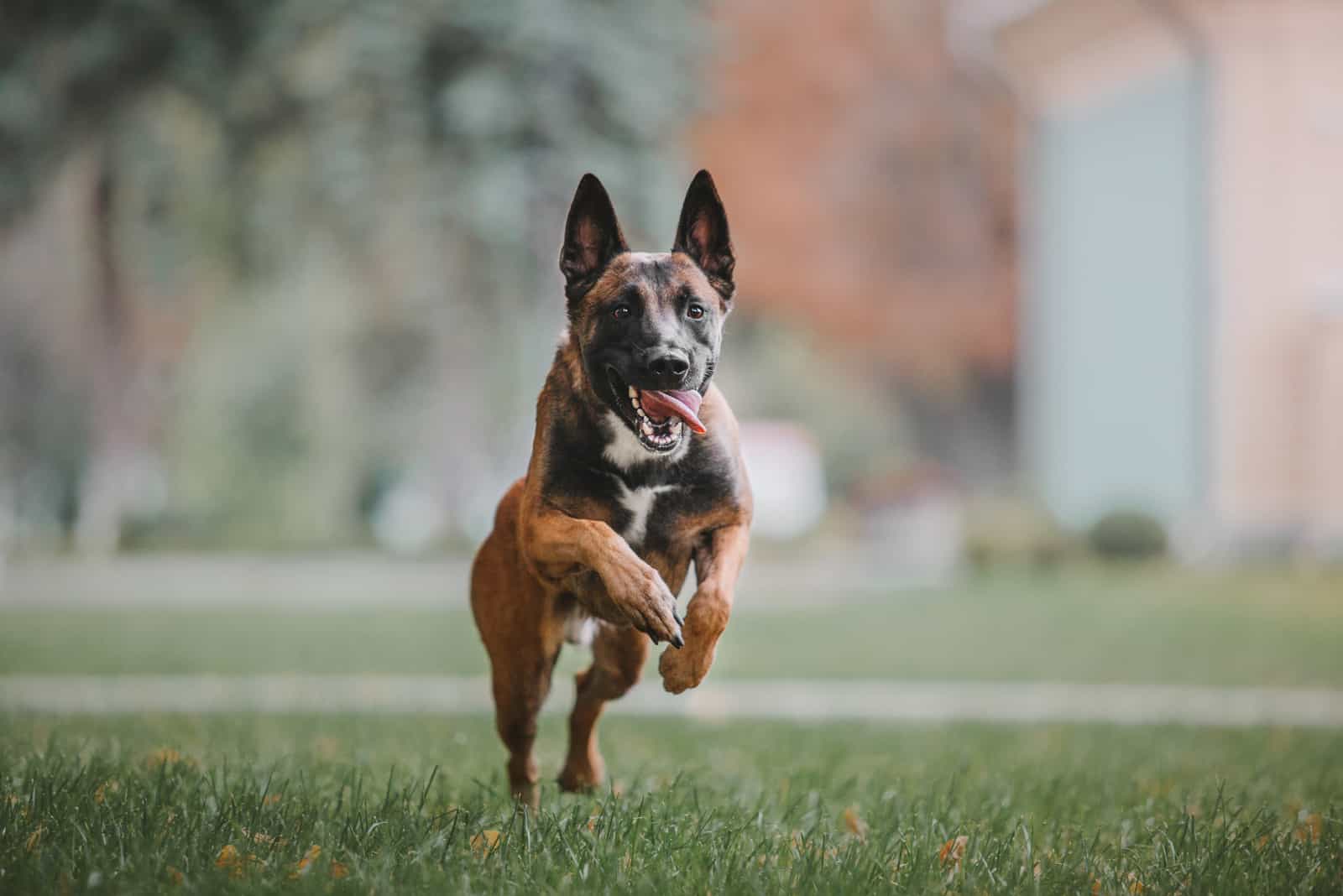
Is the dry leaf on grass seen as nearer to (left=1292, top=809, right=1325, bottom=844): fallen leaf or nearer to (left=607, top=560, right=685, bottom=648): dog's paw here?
(left=607, top=560, right=685, bottom=648): dog's paw

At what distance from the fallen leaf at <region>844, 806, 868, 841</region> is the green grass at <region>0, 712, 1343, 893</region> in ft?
0.05

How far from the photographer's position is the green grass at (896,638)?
12.8 m

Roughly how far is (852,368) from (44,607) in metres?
26.5

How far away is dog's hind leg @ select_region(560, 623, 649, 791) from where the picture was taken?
14.5 ft

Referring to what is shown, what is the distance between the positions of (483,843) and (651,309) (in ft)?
4.94

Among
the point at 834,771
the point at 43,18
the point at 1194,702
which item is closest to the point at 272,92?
the point at 43,18

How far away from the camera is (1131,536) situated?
22188 mm

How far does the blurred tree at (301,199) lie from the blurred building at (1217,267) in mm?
8555

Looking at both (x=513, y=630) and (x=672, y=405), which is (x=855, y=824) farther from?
(x=672, y=405)

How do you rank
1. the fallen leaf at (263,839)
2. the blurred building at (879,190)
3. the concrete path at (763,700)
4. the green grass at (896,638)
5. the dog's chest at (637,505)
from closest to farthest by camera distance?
the fallen leaf at (263,839)
the dog's chest at (637,505)
the concrete path at (763,700)
the green grass at (896,638)
the blurred building at (879,190)

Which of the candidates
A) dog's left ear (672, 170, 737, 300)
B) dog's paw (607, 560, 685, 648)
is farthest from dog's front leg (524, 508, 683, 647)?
dog's left ear (672, 170, 737, 300)

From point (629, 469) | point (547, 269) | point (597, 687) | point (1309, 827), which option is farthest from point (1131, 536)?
point (629, 469)

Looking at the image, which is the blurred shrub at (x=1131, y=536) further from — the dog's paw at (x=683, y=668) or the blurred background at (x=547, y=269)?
the dog's paw at (x=683, y=668)

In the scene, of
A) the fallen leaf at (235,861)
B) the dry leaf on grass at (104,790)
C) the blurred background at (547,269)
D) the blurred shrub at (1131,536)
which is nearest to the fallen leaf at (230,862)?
the fallen leaf at (235,861)
